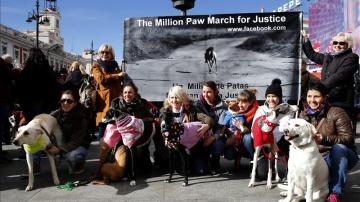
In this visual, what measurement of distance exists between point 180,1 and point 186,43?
83cm

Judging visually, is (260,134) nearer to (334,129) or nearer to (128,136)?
(334,129)

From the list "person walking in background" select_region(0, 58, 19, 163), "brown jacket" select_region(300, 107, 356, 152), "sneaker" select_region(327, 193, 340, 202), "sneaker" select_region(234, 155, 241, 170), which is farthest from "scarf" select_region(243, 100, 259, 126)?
"person walking in background" select_region(0, 58, 19, 163)

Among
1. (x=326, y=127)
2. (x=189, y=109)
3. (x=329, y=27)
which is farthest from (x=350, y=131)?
(x=329, y=27)

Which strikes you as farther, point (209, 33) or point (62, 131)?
point (209, 33)

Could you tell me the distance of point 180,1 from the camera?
6723 mm

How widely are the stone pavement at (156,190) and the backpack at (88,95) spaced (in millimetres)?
1282

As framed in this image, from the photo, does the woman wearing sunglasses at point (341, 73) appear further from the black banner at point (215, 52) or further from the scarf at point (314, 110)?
the black banner at point (215, 52)

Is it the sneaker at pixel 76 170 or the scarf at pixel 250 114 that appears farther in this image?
the sneaker at pixel 76 170

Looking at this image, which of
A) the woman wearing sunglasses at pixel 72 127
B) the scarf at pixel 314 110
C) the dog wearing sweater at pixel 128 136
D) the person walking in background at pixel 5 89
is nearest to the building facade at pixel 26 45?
the person walking in background at pixel 5 89

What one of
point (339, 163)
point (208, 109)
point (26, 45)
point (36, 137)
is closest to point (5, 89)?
point (36, 137)

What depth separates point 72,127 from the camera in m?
5.59

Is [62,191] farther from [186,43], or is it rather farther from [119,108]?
[186,43]

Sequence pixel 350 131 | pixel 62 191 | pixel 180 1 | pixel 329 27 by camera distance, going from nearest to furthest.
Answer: pixel 350 131
pixel 62 191
pixel 180 1
pixel 329 27

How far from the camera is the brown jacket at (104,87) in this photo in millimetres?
6188
